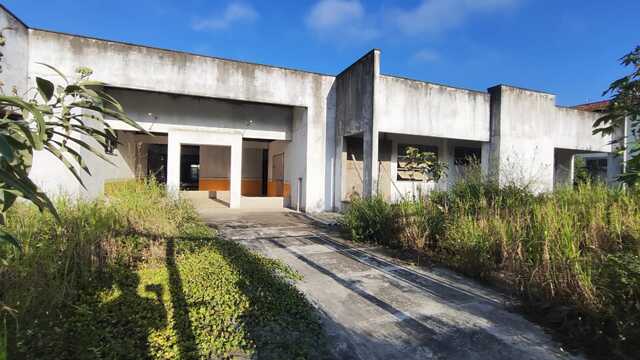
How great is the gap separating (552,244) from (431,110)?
322 inches

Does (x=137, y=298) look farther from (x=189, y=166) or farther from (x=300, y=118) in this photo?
(x=189, y=166)

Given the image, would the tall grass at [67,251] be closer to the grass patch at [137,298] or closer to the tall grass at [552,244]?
the grass patch at [137,298]

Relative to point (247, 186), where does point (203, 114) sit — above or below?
above

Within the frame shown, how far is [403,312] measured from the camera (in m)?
3.28

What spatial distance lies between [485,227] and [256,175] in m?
12.6

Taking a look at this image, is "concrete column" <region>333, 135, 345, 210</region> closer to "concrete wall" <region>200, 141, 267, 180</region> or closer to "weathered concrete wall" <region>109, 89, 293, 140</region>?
"weathered concrete wall" <region>109, 89, 293, 140</region>

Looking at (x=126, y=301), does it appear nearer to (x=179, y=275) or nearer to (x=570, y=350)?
(x=179, y=275)

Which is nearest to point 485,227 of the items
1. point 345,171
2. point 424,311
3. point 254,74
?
point 424,311

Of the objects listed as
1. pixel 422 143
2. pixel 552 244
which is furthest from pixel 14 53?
pixel 422 143

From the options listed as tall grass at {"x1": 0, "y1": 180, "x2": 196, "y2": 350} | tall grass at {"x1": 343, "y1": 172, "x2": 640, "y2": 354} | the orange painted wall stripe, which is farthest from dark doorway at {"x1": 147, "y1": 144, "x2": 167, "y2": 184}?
tall grass at {"x1": 343, "y1": 172, "x2": 640, "y2": 354}

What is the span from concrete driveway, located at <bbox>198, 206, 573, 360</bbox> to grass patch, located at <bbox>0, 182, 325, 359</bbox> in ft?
1.05

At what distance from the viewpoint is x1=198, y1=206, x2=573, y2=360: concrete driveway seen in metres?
2.63

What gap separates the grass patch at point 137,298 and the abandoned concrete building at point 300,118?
499cm

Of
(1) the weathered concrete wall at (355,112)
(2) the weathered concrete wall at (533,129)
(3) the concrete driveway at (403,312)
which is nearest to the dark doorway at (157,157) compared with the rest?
(1) the weathered concrete wall at (355,112)
